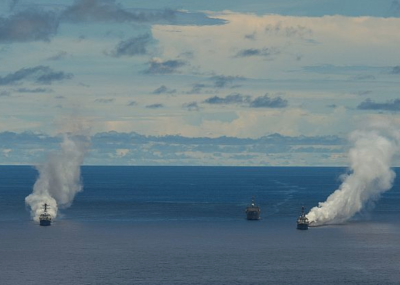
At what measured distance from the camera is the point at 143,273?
6855 inches

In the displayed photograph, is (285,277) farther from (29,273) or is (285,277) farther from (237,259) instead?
(29,273)

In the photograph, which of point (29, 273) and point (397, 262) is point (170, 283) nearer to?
point (29, 273)

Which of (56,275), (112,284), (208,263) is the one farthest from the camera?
(208,263)

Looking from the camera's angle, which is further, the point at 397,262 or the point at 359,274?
the point at 397,262

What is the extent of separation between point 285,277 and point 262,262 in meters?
19.4

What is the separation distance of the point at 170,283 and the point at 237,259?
34611 millimetres

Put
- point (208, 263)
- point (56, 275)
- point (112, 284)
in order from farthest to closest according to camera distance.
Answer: point (208, 263) → point (56, 275) → point (112, 284)

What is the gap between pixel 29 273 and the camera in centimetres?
17525

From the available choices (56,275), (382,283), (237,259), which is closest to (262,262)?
(237,259)

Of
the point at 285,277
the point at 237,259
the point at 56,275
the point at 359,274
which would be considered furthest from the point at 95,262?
the point at 359,274

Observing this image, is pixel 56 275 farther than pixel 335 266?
No

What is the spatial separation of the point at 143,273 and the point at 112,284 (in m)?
13.3

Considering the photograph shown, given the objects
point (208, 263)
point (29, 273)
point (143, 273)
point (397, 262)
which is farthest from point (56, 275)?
point (397, 262)

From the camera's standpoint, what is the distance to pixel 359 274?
17750cm
